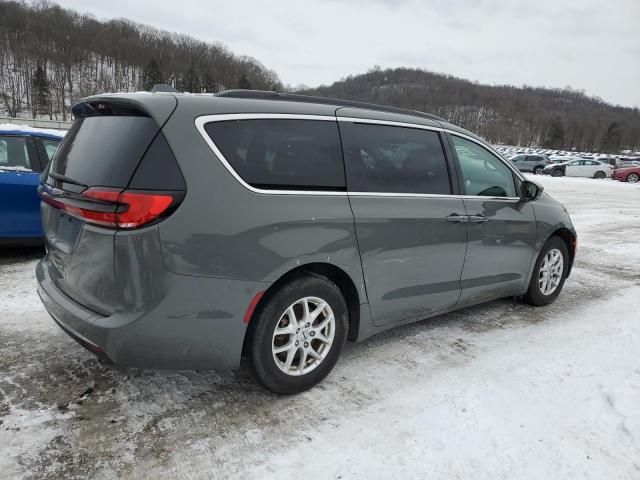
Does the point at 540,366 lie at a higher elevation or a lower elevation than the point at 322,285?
lower

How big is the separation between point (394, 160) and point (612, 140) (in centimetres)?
12789

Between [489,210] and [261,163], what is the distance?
2093mm

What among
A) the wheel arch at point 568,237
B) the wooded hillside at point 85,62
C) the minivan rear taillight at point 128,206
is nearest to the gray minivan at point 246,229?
the minivan rear taillight at point 128,206

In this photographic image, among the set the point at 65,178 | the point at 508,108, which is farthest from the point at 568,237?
the point at 508,108

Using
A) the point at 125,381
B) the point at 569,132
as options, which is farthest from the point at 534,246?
the point at 569,132

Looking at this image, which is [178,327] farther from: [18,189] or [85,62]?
[85,62]

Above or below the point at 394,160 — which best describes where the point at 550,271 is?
below

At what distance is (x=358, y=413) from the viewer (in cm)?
267

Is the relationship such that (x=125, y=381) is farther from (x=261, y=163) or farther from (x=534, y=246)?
(x=534, y=246)

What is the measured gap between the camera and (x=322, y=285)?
276cm

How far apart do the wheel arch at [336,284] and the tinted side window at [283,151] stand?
470 mm

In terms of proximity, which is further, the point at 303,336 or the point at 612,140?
the point at 612,140

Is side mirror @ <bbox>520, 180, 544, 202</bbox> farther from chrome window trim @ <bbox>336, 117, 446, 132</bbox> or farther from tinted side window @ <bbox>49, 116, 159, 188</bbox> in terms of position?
tinted side window @ <bbox>49, 116, 159, 188</bbox>

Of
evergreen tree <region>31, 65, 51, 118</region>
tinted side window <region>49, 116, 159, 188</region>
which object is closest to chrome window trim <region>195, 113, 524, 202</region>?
tinted side window <region>49, 116, 159, 188</region>
